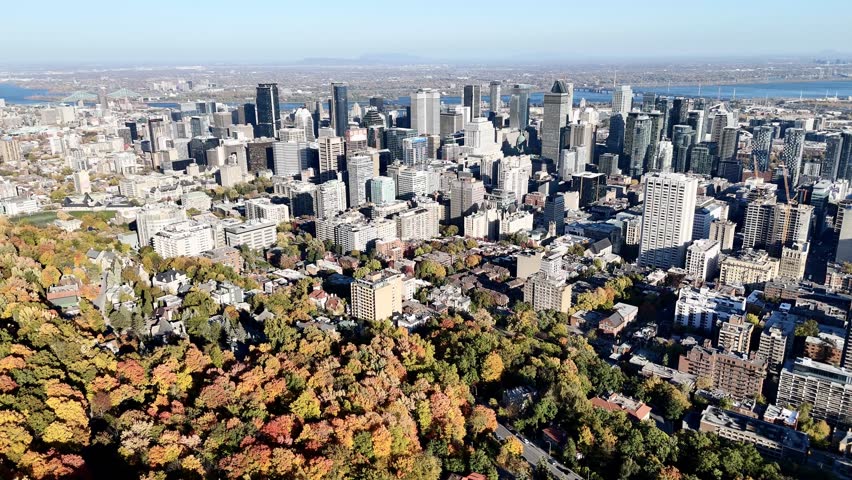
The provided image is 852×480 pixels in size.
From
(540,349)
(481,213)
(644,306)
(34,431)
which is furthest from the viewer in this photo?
(481,213)

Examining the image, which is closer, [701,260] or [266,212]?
[701,260]

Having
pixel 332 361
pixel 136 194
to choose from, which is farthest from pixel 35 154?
pixel 332 361

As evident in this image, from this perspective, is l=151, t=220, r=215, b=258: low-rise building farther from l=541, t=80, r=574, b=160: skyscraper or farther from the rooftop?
l=541, t=80, r=574, b=160: skyscraper

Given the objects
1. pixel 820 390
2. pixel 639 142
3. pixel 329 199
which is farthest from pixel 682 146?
pixel 820 390

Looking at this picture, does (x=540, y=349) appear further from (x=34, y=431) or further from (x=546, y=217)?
(x=546, y=217)

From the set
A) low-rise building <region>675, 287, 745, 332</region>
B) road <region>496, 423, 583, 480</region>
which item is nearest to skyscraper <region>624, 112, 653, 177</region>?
low-rise building <region>675, 287, 745, 332</region>

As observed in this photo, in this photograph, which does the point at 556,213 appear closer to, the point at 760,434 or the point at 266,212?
the point at 266,212
